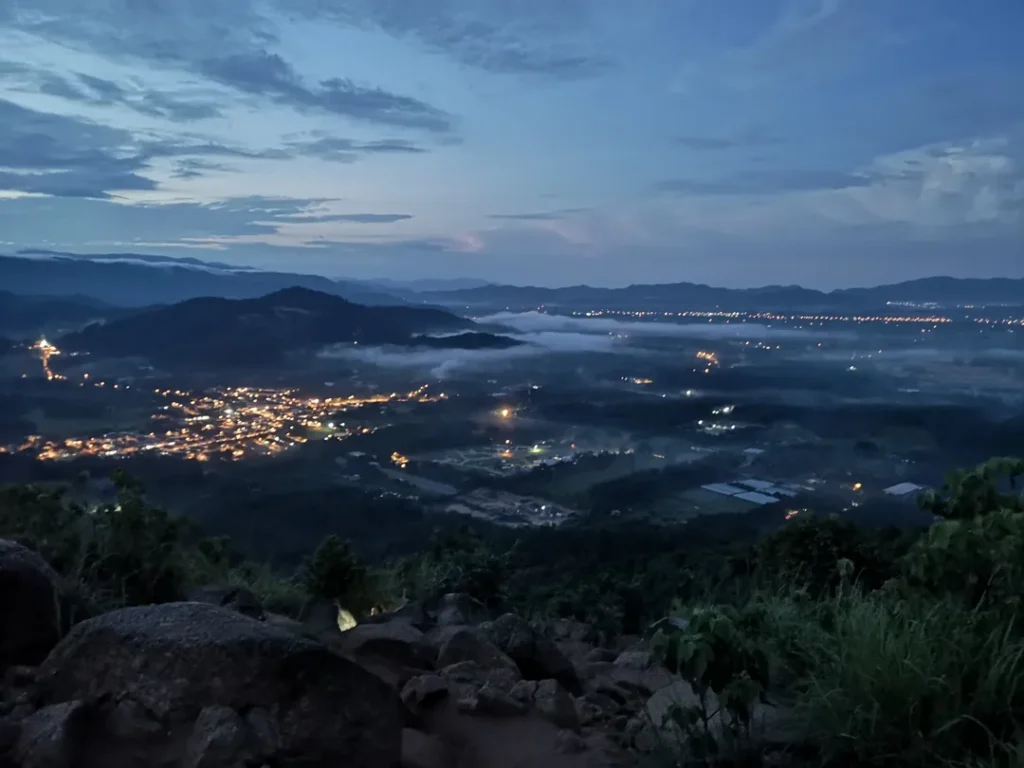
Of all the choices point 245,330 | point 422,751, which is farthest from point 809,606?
point 245,330

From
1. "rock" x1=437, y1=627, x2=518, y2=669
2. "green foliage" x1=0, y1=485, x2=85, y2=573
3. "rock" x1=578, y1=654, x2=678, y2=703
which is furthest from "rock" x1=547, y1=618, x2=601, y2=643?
"green foliage" x1=0, y1=485, x2=85, y2=573

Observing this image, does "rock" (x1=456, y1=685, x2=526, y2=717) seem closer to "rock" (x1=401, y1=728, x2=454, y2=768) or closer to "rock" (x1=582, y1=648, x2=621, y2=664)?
"rock" (x1=401, y1=728, x2=454, y2=768)

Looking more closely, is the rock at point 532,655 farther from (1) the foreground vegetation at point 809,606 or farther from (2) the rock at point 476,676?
(1) the foreground vegetation at point 809,606

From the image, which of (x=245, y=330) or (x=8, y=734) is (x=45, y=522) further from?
(x=245, y=330)

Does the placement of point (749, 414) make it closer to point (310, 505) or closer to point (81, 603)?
point (310, 505)

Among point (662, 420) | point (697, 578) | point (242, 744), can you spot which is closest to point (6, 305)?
point (662, 420)

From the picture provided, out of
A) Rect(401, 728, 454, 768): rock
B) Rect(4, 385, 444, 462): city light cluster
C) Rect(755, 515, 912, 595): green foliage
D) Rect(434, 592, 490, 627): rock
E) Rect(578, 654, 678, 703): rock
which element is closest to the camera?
Rect(401, 728, 454, 768): rock

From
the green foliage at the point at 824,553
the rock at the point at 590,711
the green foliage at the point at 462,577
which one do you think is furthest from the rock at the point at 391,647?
the green foliage at the point at 824,553
